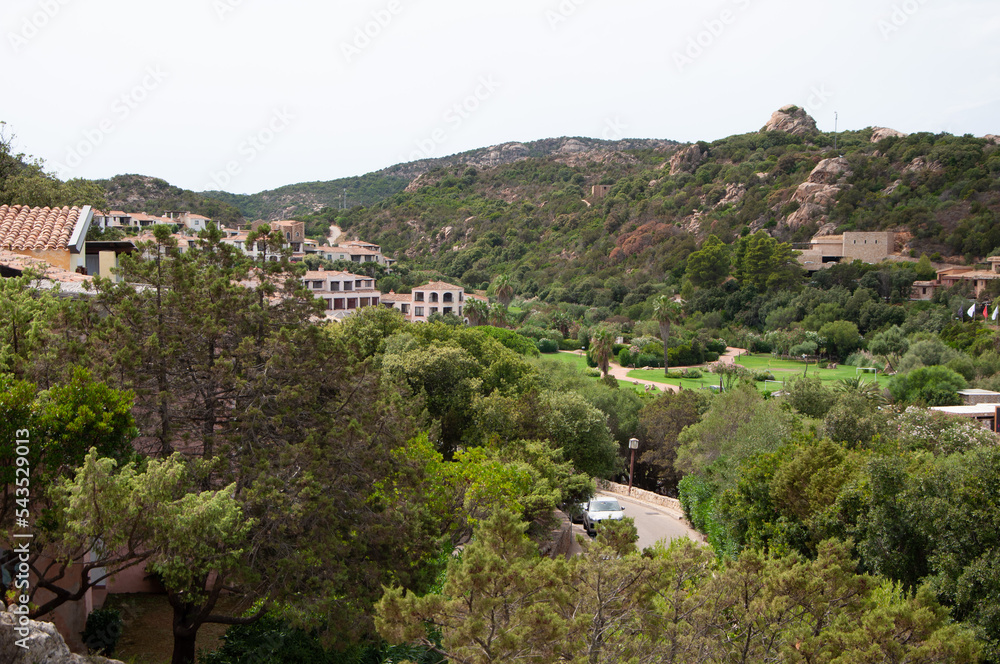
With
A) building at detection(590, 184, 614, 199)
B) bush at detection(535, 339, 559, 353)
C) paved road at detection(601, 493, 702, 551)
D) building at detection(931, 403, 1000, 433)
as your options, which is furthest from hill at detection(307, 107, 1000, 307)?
paved road at detection(601, 493, 702, 551)

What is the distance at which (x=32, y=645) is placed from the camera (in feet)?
19.9

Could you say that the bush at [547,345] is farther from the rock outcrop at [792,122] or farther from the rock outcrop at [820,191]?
the rock outcrop at [792,122]

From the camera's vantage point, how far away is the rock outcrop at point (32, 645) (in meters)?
5.95

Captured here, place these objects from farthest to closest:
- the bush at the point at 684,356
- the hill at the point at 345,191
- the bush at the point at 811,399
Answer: the hill at the point at 345,191 → the bush at the point at 684,356 → the bush at the point at 811,399

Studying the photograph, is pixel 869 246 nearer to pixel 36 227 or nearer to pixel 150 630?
pixel 36 227

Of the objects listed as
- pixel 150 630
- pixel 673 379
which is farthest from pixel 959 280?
pixel 150 630

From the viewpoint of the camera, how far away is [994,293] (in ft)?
218

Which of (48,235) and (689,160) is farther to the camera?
(689,160)

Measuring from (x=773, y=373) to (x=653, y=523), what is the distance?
37.4 meters

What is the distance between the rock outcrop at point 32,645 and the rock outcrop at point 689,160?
120326 mm

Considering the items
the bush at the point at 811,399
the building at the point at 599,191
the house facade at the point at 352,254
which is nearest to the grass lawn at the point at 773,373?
the bush at the point at 811,399

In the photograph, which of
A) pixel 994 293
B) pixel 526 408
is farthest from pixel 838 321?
pixel 526 408

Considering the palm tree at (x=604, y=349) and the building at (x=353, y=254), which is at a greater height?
the building at (x=353, y=254)

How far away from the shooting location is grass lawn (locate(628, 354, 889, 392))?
182 feet
